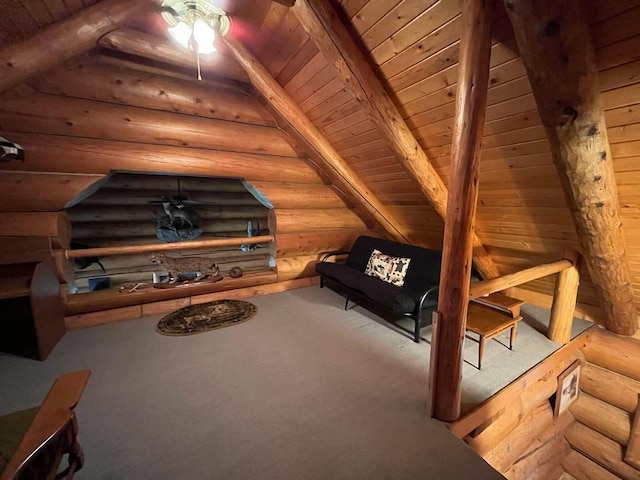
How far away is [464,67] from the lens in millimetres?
1274

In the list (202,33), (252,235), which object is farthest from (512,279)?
(252,235)

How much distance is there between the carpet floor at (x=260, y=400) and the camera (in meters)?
1.30

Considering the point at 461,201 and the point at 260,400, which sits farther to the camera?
the point at 260,400

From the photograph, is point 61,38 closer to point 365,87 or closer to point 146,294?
point 365,87

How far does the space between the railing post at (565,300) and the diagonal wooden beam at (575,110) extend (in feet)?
1.09

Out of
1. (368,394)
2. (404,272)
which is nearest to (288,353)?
(368,394)

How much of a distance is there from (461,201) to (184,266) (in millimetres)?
2994

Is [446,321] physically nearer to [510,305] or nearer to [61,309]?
[510,305]

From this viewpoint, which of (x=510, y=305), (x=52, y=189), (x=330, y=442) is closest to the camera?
(x=330, y=442)

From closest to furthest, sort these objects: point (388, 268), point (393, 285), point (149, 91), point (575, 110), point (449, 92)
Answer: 1. point (575, 110)
2. point (449, 92)
3. point (149, 91)
4. point (393, 285)
5. point (388, 268)

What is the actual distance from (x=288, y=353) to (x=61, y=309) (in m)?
2.17

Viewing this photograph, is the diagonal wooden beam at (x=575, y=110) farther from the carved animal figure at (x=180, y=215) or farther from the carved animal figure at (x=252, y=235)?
the carved animal figure at (x=252, y=235)

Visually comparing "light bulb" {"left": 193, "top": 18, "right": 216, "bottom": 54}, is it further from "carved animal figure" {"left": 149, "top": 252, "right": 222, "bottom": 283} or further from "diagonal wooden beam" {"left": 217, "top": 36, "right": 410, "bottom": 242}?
"carved animal figure" {"left": 149, "top": 252, "right": 222, "bottom": 283}

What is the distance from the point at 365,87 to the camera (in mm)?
1836
